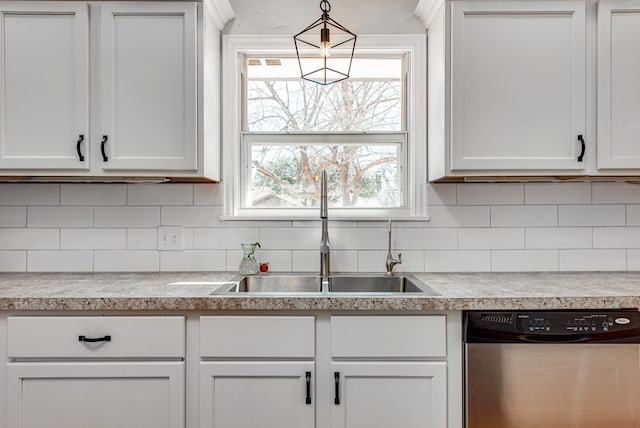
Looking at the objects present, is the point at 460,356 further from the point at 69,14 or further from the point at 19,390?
the point at 69,14

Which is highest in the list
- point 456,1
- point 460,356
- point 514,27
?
point 456,1

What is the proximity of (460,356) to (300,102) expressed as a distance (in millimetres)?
1429

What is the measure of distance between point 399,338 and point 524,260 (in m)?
0.97

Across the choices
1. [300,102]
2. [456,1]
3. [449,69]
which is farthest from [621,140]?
[300,102]

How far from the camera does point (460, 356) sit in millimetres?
1447

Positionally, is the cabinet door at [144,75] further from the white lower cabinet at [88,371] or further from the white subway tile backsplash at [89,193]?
the white lower cabinet at [88,371]

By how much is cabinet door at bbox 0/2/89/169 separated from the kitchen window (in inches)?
27.4

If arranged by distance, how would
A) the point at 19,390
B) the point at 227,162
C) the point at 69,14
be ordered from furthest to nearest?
the point at 227,162 → the point at 69,14 → the point at 19,390

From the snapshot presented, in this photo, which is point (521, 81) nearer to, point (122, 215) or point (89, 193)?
point (122, 215)

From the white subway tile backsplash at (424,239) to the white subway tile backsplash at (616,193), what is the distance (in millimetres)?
725

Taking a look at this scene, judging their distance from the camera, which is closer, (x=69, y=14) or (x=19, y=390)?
(x=19, y=390)

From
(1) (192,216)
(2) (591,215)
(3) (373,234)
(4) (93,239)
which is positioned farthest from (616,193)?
(4) (93,239)

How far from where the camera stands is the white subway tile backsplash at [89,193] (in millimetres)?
2027

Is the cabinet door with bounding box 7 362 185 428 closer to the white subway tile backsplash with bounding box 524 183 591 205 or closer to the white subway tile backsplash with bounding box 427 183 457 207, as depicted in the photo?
the white subway tile backsplash with bounding box 427 183 457 207
